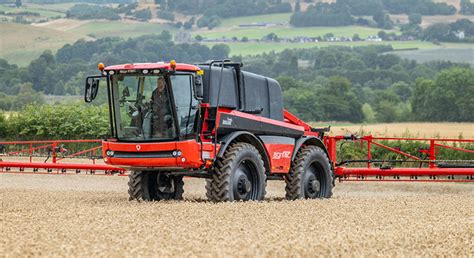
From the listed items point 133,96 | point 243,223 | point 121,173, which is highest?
point 133,96

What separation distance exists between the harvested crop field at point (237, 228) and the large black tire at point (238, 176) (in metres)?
0.71

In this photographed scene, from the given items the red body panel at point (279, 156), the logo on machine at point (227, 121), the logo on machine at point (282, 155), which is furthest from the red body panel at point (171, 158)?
the logo on machine at point (282, 155)

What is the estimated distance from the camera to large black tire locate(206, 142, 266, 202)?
15.3 meters

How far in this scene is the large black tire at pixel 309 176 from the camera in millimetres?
17375

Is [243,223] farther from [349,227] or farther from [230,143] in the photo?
[230,143]

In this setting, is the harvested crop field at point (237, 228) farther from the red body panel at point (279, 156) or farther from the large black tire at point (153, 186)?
the red body panel at point (279, 156)

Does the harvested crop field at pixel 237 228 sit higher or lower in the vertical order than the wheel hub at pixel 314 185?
higher

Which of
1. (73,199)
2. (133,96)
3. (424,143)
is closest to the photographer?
(133,96)

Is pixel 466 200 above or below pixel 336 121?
above

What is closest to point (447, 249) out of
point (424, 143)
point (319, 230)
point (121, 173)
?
point (319, 230)

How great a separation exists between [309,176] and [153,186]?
3.04 m

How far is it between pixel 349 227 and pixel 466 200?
20.9 feet

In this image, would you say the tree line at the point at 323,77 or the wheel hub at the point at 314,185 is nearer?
the wheel hub at the point at 314,185

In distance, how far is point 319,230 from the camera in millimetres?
11180
